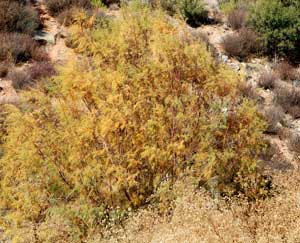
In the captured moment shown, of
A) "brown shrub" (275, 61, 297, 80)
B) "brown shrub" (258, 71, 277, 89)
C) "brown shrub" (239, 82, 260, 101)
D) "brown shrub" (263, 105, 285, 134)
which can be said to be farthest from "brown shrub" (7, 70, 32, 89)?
"brown shrub" (275, 61, 297, 80)

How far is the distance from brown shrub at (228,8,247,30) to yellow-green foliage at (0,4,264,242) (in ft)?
31.6

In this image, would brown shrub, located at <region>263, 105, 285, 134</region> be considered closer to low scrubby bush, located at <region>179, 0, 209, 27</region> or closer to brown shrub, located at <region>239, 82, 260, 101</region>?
brown shrub, located at <region>239, 82, 260, 101</region>

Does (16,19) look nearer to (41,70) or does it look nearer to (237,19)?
(41,70)

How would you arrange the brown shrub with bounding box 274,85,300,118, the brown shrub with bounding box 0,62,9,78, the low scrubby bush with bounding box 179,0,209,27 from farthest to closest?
the low scrubby bush with bounding box 179,0,209,27 → the brown shrub with bounding box 274,85,300,118 → the brown shrub with bounding box 0,62,9,78

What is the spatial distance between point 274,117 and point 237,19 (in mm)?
5204

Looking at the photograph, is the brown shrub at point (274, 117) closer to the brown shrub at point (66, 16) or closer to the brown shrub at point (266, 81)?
the brown shrub at point (266, 81)

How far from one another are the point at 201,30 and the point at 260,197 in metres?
10.2

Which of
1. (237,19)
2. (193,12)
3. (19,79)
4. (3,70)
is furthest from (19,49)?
(237,19)

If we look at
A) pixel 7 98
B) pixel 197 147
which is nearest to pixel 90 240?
pixel 197 147

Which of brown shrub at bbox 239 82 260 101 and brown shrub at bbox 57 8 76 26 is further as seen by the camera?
brown shrub at bbox 57 8 76 26

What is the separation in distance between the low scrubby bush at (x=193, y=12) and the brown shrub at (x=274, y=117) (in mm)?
4913

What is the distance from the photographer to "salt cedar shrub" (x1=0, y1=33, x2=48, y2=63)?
1797cm

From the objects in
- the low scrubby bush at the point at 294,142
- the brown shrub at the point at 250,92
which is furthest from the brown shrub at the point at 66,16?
the low scrubby bush at the point at 294,142

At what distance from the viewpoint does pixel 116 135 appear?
10961mm
